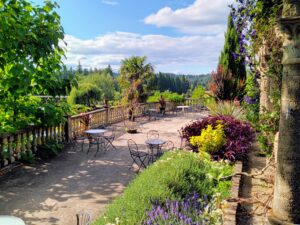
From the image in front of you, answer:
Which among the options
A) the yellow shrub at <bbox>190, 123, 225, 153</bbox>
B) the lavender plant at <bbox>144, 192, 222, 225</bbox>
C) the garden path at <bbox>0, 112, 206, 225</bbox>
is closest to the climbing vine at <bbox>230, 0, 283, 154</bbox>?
the yellow shrub at <bbox>190, 123, 225, 153</bbox>

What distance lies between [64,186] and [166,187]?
8.60ft

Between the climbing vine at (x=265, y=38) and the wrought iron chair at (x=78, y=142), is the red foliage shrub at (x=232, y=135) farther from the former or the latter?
the wrought iron chair at (x=78, y=142)

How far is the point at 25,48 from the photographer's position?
529 cm

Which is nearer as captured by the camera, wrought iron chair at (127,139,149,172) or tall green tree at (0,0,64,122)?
tall green tree at (0,0,64,122)

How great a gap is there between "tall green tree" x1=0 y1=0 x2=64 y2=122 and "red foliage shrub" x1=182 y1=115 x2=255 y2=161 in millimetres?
3551

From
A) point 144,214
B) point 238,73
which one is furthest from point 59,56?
point 238,73

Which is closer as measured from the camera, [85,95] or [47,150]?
[47,150]

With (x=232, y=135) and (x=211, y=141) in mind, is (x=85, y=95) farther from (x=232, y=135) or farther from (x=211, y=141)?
(x=211, y=141)

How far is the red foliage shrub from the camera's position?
5.32 metres

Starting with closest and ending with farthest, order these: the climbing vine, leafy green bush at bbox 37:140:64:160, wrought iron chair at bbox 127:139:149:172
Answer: the climbing vine, wrought iron chair at bbox 127:139:149:172, leafy green bush at bbox 37:140:64:160

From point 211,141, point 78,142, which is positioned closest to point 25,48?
point 78,142

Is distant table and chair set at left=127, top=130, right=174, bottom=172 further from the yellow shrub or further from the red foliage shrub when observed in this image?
the yellow shrub

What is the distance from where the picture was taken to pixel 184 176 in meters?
3.51

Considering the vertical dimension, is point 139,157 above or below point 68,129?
below
